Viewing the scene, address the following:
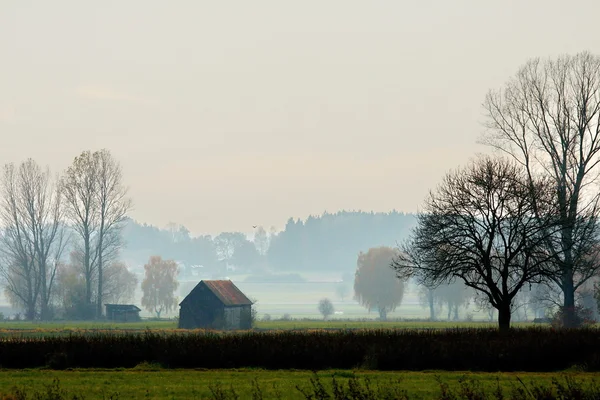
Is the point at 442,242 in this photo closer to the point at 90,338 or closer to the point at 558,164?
the point at 558,164

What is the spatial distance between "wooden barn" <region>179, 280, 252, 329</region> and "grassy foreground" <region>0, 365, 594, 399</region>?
51634 mm

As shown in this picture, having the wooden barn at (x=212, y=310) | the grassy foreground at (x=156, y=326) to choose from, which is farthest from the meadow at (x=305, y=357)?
the wooden barn at (x=212, y=310)

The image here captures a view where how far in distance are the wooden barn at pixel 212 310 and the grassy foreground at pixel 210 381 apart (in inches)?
2033

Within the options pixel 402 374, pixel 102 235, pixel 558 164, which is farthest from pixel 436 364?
pixel 102 235

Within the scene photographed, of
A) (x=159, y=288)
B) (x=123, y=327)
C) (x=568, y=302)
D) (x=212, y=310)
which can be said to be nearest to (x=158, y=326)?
(x=212, y=310)

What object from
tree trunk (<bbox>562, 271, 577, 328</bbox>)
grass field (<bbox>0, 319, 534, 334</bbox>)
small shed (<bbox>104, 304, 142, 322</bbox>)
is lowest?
grass field (<bbox>0, 319, 534, 334</bbox>)

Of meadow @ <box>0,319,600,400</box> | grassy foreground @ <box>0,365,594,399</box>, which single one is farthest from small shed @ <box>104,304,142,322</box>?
grassy foreground @ <box>0,365,594,399</box>

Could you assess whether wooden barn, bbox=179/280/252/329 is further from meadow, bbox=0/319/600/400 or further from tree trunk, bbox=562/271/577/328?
meadow, bbox=0/319/600/400

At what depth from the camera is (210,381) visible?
28.2m

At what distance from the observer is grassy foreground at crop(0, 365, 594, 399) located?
25.2m

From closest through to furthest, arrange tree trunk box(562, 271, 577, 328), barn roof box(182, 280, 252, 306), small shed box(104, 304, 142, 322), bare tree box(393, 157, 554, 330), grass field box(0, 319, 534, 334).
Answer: bare tree box(393, 157, 554, 330) → tree trunk box(562, 271, 577, 328) → grass field box(0, 319, 534, 334) → barn roof box(182, 280, 252, 306) → small shed box(104, 304, 142, 322)

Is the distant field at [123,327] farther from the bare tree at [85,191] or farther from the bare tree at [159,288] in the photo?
the bare tree at [159,288]

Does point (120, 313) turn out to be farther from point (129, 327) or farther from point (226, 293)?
point (226, 293)

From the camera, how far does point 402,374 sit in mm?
30797
